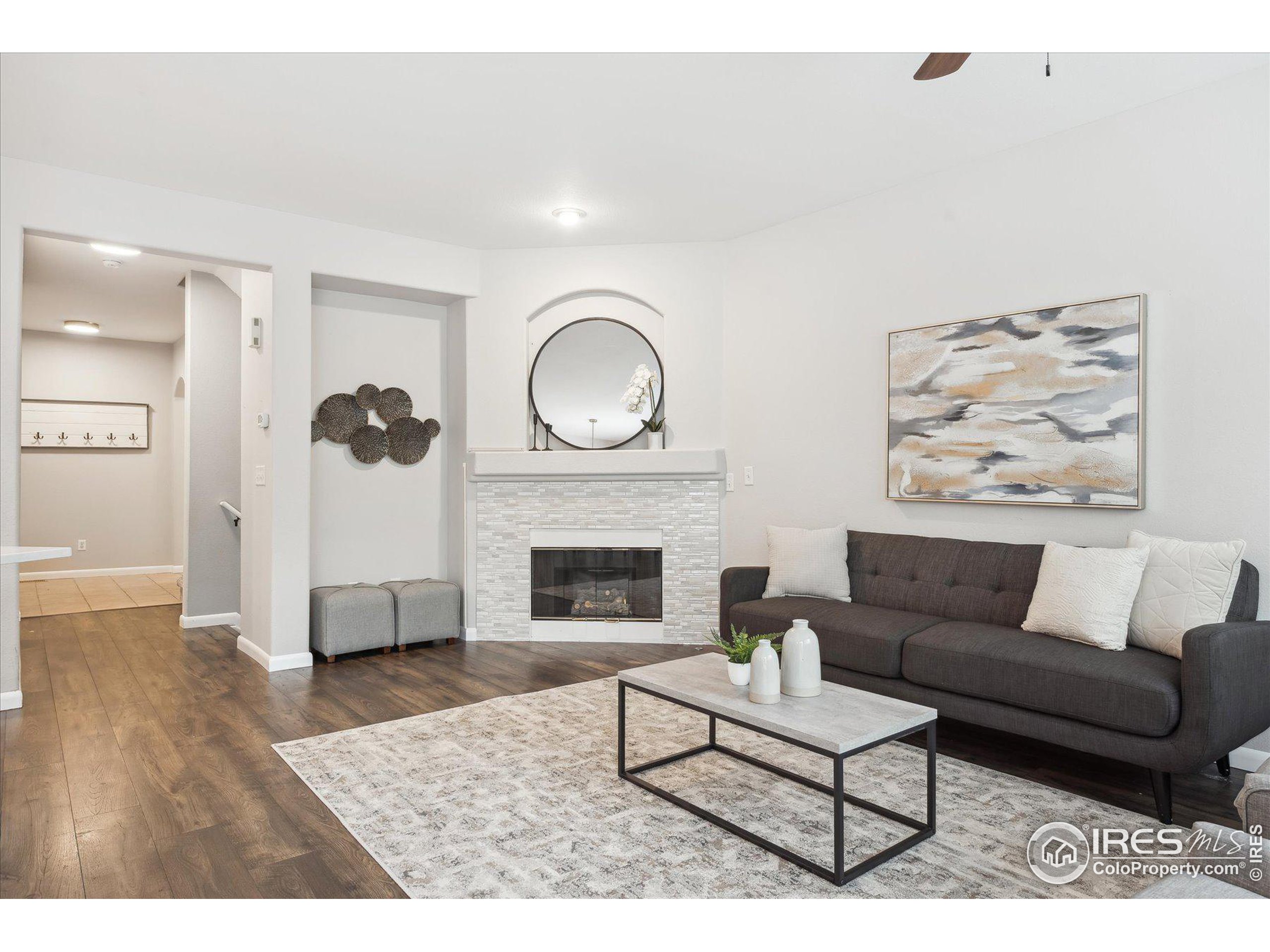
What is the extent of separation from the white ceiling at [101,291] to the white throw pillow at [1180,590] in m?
5.34

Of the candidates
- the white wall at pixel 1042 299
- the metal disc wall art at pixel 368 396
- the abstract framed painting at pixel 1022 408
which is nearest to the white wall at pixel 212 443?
the metal disc wall art at pixel 368 396

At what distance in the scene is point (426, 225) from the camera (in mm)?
4797

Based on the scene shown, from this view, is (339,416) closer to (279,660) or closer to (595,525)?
(279,660)

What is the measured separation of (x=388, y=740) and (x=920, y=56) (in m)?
3.42

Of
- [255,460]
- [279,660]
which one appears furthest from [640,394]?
[279,660]

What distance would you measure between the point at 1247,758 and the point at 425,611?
4213 mm

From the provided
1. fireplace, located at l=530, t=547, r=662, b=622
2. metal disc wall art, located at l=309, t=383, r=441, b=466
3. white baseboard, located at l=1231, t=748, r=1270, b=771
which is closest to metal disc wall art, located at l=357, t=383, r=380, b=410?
metal disc wall art, located at l=309, t=383, r=441, b=466

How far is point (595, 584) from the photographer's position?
17.1 ft

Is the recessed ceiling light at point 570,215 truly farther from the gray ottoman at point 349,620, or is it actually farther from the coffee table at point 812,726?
the coffee table at point 812,726

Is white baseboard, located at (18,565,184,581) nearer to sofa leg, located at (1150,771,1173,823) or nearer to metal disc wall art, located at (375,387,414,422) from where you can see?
metal disc wall art, located at (375,387,414,422)

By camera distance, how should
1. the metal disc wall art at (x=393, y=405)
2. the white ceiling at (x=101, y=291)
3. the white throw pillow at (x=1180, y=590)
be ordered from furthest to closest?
the white ceiling at (x=101, y=291)
the metal disc wall art at (x=393, y=405)
the white throw pillow at (x=1180, y=590)

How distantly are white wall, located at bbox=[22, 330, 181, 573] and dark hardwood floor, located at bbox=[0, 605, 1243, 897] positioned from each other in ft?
13.0

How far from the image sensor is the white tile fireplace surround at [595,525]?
509 centimetres
